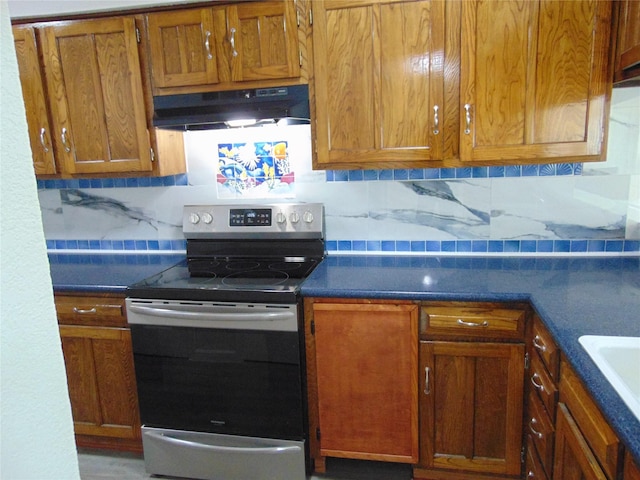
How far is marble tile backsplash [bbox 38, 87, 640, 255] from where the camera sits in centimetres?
214

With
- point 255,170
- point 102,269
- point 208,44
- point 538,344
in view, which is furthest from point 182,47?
point 538,344

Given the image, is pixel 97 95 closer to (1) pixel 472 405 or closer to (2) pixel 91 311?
(2) pixel 91 311

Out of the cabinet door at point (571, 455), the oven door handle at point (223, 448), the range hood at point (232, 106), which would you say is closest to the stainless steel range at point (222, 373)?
the oven door handle at point (223, 448)

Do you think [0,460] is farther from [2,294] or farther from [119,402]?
[119,402]

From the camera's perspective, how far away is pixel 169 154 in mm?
2340

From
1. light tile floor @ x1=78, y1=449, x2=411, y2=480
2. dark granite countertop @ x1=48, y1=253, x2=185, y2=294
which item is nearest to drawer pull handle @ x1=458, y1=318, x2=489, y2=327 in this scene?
light tile floor @ x1=78, y1=449, x2=411, y2=480

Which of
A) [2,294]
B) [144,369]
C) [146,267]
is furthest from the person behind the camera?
[146,267]

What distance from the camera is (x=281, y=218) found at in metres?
2.37

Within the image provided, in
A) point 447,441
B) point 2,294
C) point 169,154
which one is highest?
point 169,154

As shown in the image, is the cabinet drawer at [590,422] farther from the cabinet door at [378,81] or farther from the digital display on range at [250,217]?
Result: the digital display on range at [250,217]

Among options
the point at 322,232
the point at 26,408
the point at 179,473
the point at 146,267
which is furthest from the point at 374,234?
the point at 26,408

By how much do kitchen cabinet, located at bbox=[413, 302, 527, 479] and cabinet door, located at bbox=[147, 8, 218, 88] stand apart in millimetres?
A: 1393

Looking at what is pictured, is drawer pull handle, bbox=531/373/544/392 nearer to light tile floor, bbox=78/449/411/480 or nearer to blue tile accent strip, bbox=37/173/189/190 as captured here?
light tile floor, bbox=78/449/411/480

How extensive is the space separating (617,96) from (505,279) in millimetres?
933
